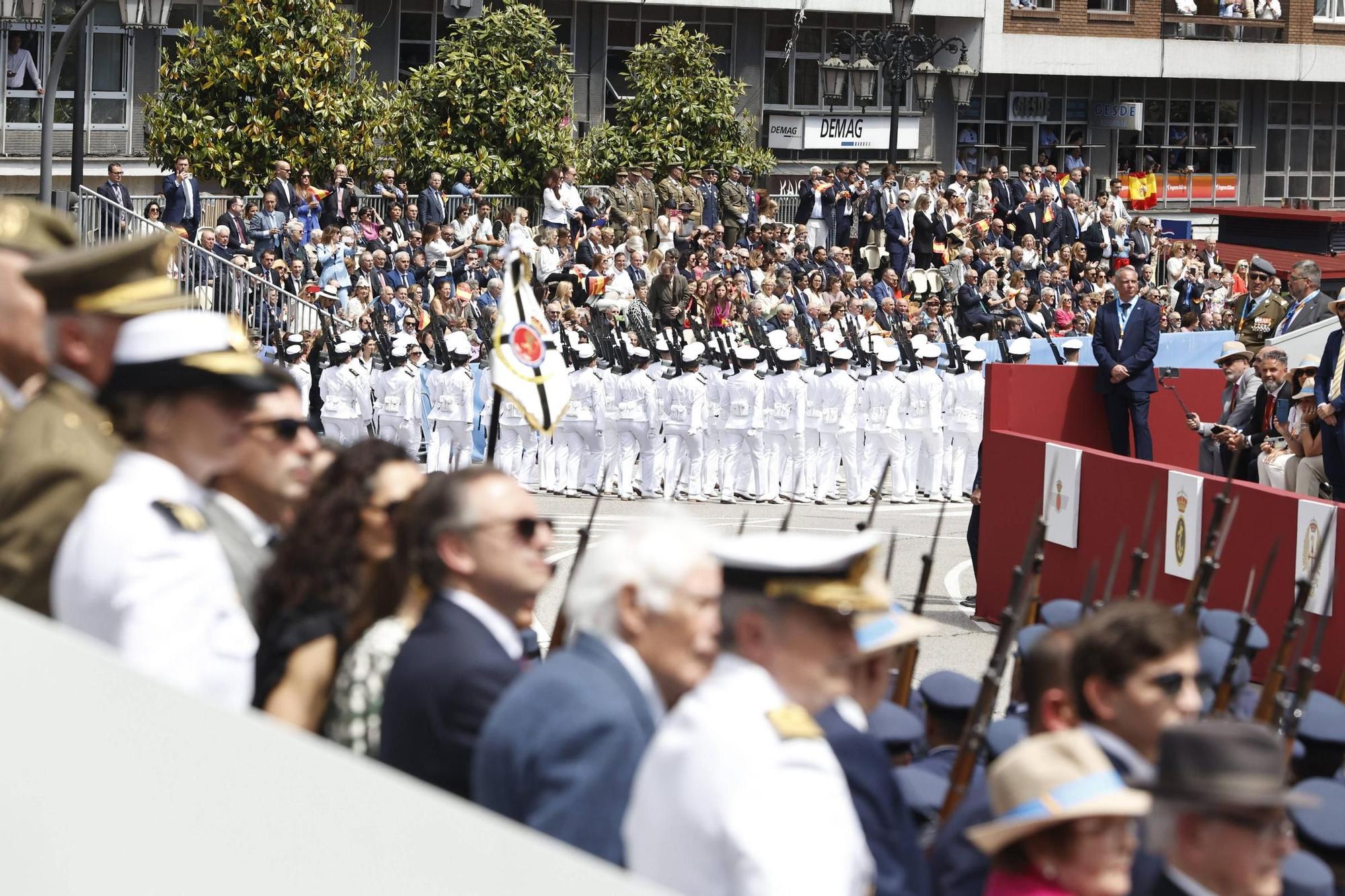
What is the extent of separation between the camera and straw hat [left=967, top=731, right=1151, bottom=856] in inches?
117

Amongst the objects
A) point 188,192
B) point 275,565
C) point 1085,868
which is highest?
point 188,192

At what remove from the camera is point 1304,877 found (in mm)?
3602

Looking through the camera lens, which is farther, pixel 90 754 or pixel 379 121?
pixel 379 121

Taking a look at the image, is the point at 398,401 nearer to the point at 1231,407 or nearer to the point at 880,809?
the point at 1231,407

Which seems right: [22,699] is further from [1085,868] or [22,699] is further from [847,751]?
[1085,868]

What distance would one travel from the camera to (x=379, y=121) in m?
26.9

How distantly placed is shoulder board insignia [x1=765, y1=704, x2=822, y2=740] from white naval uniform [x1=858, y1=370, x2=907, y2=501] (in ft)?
57.5

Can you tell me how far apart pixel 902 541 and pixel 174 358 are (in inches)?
531

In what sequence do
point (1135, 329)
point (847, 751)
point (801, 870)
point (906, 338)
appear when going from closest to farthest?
point (801, 870) < point (847, 751) < point (1135, 329) < point (906, 338)

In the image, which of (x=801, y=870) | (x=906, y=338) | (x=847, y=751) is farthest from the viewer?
(x=906, y=338)

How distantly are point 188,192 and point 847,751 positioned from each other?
67.1 ft

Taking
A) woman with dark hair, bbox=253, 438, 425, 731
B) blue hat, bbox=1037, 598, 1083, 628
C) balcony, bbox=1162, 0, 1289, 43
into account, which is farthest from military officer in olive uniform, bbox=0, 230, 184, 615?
balcony, bbox=1162, 0, 1289, 43

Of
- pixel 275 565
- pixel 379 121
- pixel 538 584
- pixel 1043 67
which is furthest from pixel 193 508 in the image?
pixel 1043 67

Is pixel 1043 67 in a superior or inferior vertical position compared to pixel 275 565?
superior
